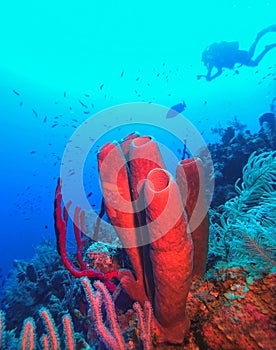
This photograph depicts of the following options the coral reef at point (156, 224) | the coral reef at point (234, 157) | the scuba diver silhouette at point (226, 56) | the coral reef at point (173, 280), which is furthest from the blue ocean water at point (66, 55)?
the coral reef at point (156, 224)

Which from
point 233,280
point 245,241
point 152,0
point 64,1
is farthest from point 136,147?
point 152,0

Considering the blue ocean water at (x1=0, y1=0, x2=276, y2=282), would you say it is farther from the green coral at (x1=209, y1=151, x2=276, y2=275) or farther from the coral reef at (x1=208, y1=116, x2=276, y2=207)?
the green coral at (x1=209, y1=151, x2=276, y2=275)

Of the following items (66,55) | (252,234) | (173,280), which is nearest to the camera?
(173,280)

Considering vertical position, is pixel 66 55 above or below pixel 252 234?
above

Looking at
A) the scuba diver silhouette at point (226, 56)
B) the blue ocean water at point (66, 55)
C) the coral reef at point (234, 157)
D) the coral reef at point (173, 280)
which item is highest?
the blue ocean water at point (66, 55)

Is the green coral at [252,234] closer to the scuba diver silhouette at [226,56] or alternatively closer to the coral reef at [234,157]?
the coral reef at [234,157]

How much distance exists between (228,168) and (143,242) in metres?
5.60

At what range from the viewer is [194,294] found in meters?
2.09

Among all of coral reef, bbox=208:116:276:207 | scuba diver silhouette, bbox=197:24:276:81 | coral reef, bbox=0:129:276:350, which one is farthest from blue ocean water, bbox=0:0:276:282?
coral reef, bbox=0:129:276:350

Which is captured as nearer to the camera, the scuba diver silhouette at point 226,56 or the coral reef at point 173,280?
the coral reef at point 173,280

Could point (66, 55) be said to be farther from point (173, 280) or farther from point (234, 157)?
point (173, 280)

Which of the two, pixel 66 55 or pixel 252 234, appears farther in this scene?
pixel 66 55

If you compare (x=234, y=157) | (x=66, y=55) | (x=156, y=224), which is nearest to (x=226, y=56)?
(x=234, y=157)

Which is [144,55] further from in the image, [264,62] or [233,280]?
[233,280]
